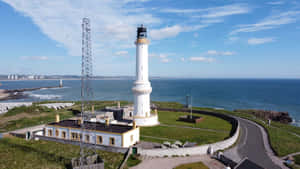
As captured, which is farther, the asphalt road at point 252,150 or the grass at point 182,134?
the grass at point 182,134

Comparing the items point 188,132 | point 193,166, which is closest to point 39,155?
point 193,166

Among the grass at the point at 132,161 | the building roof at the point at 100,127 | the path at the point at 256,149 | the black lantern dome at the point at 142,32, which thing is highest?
the black lantern dome at the point at 142,32

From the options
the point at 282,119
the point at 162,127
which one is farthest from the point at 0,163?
the point at 282,119

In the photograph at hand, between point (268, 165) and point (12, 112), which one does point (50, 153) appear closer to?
point (268, 165)

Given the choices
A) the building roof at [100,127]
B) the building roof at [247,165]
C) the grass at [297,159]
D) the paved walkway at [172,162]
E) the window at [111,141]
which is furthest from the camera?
the building roof at [100,127]

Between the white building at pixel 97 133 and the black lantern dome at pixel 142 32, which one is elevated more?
the black lantern dome at pixel 142 32

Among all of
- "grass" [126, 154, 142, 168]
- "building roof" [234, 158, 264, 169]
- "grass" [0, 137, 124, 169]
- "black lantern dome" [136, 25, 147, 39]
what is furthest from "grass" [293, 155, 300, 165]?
"black lantern dome" [136, 25, 147, 39]

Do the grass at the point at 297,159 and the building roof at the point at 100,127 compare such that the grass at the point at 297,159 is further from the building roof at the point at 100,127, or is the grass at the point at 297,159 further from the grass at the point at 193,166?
the building roof at the point at 100,127

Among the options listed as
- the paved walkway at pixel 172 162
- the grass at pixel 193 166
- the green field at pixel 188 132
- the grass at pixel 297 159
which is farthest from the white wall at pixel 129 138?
the grass at pixel 297 159
